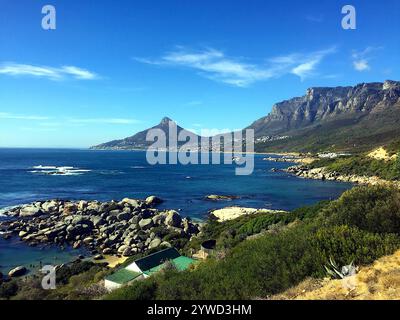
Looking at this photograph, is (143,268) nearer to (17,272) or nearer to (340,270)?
(17,272)

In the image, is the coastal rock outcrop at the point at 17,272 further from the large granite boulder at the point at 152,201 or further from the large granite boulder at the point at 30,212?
Answer: the large granite boulder at the point at 152,201

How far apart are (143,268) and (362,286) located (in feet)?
54.4

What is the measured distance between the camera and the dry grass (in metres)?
9.30

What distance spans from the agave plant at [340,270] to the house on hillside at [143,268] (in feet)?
39.8

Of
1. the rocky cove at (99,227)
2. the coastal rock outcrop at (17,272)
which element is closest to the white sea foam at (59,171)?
the rocky cove at (99,227)

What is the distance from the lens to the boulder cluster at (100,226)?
39.2m

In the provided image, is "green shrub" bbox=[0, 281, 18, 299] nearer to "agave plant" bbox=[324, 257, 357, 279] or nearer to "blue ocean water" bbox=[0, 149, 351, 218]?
"agave plant" bbox=[324, 257, 357, 279]

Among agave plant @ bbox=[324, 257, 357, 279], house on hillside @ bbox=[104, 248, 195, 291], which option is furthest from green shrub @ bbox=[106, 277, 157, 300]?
agave plant @ bbox=[324, 257, 357, 279]

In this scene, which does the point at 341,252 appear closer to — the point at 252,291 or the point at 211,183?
the point at 252,291

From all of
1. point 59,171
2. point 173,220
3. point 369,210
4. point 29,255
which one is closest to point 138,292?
point 369,210

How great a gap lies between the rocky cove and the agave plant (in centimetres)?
2519

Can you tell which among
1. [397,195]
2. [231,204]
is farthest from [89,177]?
[397,195]

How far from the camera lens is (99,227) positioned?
4681 centimetres

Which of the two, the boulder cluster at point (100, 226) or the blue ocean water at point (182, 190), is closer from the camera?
the boulder cluster at point (100, 226)
